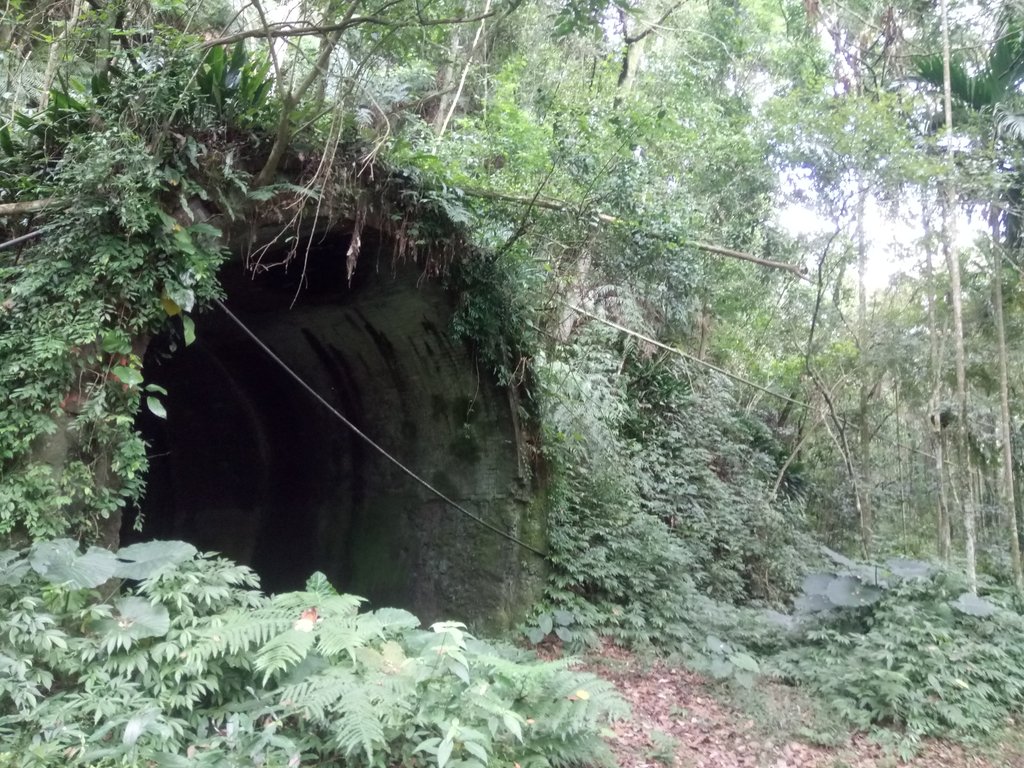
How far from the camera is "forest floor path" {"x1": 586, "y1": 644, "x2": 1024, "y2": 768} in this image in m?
5.66

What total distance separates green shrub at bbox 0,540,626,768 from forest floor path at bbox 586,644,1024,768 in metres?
1.23

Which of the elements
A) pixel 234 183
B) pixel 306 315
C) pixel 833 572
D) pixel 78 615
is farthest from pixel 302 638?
pixel 833 572

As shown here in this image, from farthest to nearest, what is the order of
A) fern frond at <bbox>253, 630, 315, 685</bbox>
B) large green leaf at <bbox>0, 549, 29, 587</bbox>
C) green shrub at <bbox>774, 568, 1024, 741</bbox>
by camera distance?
green shrub at <bbox>774, 568, 1024, 741</bbox> < large green leaf at <bbox>0, 549, 29, 587</bbox> < fern frond at <bbox>253, 630, 315, 685</bbox>

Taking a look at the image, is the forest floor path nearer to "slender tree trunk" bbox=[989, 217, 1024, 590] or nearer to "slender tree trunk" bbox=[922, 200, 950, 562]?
"slender tree trunk" bbox=[989, 217, 1024, 590]

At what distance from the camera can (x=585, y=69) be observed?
41.5 ft

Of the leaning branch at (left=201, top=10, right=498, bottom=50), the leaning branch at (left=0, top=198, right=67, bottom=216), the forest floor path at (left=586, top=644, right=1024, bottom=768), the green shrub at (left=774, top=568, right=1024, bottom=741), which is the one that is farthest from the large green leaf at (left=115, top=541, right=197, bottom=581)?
the green shrub at (left=774, top=568, right=1024, bottom=741)

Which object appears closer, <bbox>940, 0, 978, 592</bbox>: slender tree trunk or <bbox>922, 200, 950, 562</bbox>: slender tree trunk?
<bbox>940, 0, 978, 592</bbox>: slender tree trunk

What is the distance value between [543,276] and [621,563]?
3259mm

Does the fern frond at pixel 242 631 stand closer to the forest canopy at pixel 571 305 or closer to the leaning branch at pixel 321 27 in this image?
the forest canopy at pixel 571 305

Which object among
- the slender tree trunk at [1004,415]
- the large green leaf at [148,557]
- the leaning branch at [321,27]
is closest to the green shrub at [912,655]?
the slender tree trunk at [1004,415]

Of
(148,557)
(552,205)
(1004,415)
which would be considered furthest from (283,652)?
(1004,415)

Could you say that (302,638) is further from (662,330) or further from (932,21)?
(932,21)

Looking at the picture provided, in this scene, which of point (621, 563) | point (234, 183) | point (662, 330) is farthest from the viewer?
point (662, 330)

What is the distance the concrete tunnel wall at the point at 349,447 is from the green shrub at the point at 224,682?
2670mm
